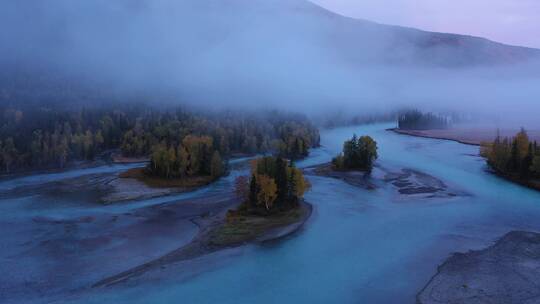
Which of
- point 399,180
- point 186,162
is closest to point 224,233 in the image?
point 186,162

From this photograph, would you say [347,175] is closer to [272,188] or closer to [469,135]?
[272,188]

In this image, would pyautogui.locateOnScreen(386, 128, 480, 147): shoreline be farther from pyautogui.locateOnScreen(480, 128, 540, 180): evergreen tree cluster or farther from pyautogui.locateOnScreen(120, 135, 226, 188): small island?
pyautogui.locateOnScreen(120, 135, 226, 188): small island

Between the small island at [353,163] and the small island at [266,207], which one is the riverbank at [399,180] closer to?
the small island at [353,163]

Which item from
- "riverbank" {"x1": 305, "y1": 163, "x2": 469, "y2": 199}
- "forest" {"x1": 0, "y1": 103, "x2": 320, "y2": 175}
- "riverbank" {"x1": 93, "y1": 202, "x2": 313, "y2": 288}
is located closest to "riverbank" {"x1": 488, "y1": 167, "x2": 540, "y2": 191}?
"riverbank" {"x1": 305, "y1": 163, "x2": 469, "y2": 199}

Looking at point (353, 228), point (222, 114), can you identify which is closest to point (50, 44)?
point (222, 114)

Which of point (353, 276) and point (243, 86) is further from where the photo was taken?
point (243, 86)

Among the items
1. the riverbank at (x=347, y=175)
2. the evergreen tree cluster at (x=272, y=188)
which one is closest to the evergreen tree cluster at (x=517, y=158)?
the riverbank at (x=347, y=175)

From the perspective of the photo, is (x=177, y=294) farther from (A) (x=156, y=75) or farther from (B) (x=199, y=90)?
(A) (x=156, y=75)
